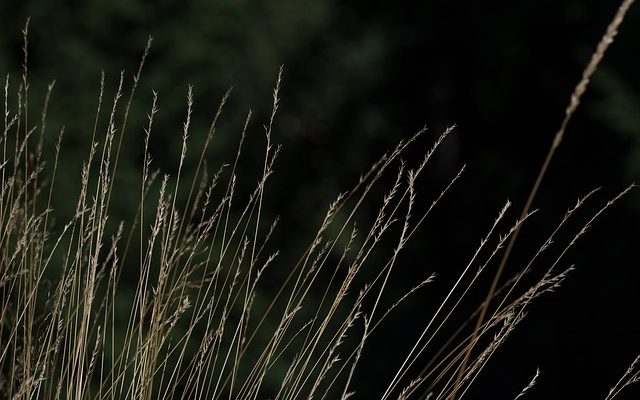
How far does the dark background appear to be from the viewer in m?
4.09

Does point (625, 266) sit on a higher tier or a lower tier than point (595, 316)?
higher

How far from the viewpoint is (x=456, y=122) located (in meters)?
5.57

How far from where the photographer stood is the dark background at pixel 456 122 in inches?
161

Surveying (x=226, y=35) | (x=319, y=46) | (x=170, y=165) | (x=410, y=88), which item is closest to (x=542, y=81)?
(x=410, y=88)

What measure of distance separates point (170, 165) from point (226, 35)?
0.65m

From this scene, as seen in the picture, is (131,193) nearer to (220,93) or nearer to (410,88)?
(220,93)

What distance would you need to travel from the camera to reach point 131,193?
398 cm

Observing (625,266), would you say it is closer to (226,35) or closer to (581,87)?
(226,35)

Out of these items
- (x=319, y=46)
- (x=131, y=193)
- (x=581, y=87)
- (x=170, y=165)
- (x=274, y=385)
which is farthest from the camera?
(x=319, y=46)

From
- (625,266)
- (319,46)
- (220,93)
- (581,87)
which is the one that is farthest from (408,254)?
(581,87)

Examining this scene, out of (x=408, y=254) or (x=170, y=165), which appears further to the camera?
(x=408, y=254)

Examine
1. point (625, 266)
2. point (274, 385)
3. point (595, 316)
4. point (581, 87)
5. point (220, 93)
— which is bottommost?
point (274, 385)

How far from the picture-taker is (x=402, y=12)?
6.03 metres

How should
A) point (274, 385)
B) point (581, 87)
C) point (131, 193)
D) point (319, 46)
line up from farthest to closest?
point (319, 46), point (274, 385), point (131, 193), point (581, 87)
